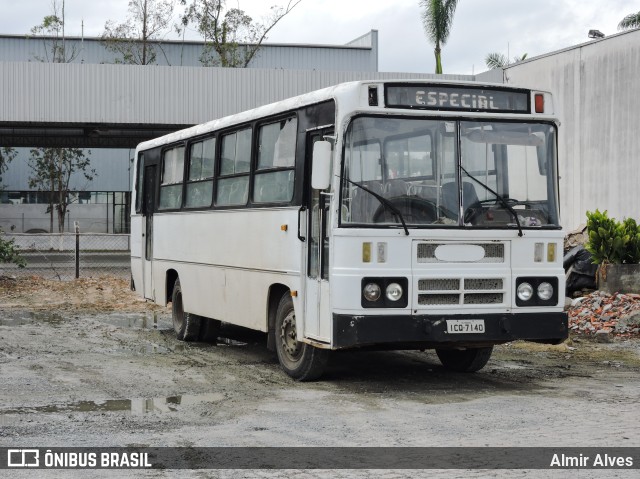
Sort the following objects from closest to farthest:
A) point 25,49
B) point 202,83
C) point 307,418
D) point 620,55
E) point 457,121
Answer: point 307,418
point 457,121
point 620,55
point 202,83
point 25,49

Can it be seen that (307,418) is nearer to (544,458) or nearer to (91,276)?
(544,458)

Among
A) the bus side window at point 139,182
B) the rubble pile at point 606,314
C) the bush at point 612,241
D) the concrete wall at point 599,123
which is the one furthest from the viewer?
the concrete wall at point 599,123

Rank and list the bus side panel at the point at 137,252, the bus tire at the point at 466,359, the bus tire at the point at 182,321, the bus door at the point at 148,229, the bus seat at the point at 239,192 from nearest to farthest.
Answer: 1. the bus tire at the point at 466,359
2. the bus seat at the point at 239,192
3. the bus tire at the point at 182,321
4. the bus door at the point at 148,229
5. the bus side panel at the point at 137,252

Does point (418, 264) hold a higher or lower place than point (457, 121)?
lower

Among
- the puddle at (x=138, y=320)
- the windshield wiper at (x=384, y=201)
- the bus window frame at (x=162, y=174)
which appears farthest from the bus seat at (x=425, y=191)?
the puddle at (x=138, y=320)

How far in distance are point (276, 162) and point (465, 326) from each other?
2992 mm

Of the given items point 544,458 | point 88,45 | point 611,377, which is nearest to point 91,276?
point 611,377

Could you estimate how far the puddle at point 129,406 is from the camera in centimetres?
948

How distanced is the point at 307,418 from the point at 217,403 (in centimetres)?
119

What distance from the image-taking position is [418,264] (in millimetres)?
10461

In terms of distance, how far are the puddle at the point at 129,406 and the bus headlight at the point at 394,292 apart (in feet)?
6.16

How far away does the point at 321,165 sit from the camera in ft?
33.9

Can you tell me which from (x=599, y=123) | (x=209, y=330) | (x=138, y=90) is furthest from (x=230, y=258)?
(x=138, y=90)

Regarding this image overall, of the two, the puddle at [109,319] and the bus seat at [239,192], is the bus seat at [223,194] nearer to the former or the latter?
the bus seat at [239,192]
